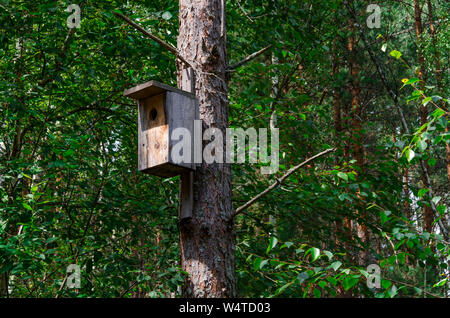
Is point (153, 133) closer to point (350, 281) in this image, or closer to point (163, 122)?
point (163, 122)

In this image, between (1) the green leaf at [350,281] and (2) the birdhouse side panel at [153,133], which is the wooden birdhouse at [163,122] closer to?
(2) the birdhouse side panel at [153,133]

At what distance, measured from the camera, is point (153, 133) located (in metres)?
3.09

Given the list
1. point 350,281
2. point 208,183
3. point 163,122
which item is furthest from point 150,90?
point 350,281

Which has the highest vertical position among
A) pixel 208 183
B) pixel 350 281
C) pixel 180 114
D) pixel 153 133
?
pixel 180 114

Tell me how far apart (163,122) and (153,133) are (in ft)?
0.35

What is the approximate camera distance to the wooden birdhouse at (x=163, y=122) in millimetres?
2982

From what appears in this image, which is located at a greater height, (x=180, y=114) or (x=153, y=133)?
(x=180, y=114)

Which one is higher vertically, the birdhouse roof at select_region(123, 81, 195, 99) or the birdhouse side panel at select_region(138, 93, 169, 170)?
the birdhouse roof at select_region(123, 81, 195, 99)

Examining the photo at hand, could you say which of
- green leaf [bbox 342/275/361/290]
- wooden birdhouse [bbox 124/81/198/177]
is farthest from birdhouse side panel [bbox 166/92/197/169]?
green leaf [bbox 342/275/361/290]

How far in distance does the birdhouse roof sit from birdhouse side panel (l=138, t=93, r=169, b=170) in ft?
0.11

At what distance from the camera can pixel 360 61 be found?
1023cm

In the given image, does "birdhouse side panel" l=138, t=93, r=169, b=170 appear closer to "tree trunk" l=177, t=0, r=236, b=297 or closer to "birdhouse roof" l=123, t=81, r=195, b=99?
"birdhouse roof" l=123, t=81, r=195, b=99

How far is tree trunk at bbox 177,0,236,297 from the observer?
2904mm
